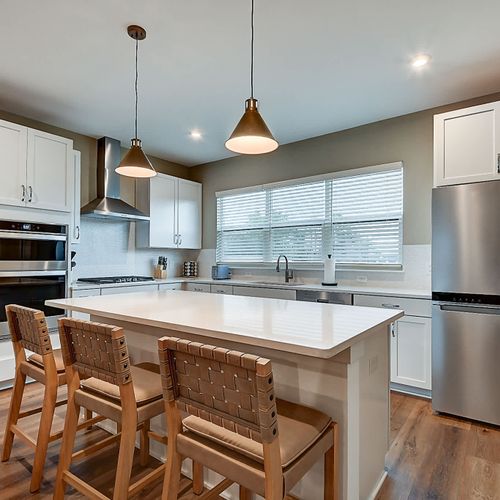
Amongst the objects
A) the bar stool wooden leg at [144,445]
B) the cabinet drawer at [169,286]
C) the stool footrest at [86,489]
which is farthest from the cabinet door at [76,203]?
the stool footrest at [86,489]

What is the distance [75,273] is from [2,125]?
5.78 ft

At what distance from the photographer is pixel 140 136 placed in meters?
4.36

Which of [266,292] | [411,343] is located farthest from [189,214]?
[411,343]

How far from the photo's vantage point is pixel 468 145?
2.78 m

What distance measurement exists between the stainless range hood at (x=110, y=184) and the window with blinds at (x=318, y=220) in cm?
→ 140

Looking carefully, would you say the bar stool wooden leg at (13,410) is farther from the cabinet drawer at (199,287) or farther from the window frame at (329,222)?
the window frame at (329,222)

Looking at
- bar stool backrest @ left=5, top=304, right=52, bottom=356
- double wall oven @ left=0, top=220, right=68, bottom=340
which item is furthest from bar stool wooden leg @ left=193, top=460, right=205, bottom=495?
double wall oven @ left=0, top=220, right=68, bottom=340

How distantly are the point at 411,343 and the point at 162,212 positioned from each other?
3488 mm

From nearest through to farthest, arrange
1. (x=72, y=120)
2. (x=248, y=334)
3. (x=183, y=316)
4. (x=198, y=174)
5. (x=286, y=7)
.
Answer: (x=248, y=334) < (x=183, y=316) < (x=286, y=7) < (x=72, y=120) < (x=198, y=174)

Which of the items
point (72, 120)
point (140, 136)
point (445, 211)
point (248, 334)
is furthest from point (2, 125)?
point (445, 211)

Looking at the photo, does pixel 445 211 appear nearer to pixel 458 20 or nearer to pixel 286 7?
pixel 458 20

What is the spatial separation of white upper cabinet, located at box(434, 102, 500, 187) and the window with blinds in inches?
33.0

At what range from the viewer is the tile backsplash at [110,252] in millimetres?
4355

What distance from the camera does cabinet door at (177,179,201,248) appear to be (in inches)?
205
